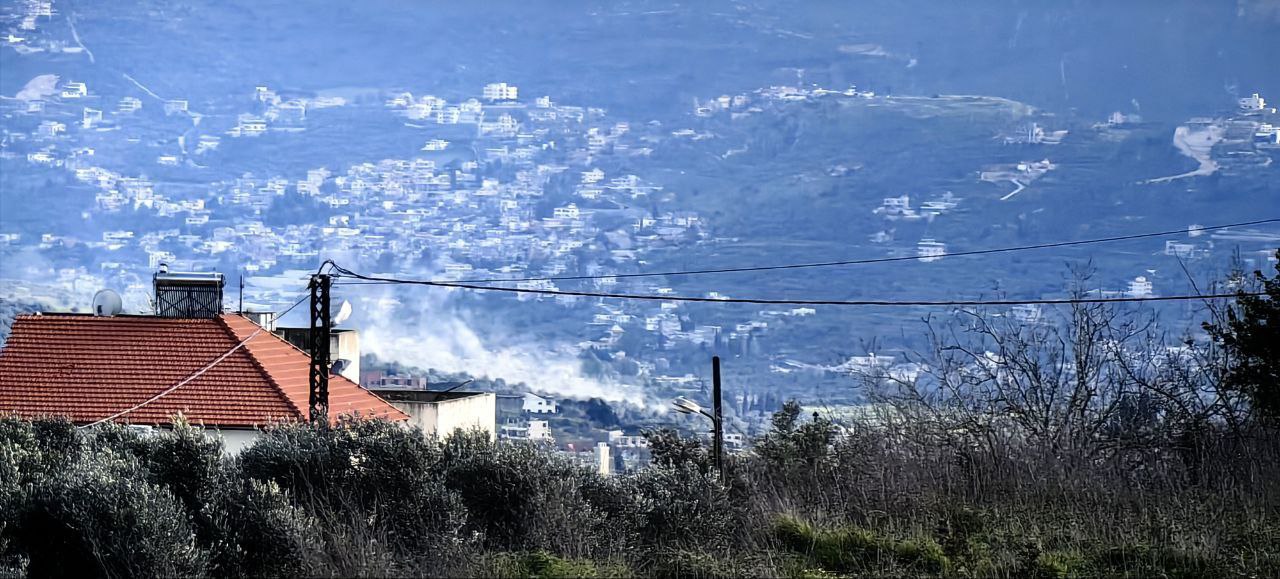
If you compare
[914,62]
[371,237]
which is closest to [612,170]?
[371,237]

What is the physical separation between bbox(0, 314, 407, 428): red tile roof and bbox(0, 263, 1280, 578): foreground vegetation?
37.8ft

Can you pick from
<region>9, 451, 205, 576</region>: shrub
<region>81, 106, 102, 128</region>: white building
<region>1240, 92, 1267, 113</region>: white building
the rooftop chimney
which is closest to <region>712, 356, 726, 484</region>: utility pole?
<region>9, 451, 205, 576</region>: shrub

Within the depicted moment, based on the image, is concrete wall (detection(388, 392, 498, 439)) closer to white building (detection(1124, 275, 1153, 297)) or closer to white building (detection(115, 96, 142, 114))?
white building (detection(1124, 275, 1153, 297))

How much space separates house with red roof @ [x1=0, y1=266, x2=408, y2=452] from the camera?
25.8 metres

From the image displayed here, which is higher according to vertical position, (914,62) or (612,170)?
(914,62)

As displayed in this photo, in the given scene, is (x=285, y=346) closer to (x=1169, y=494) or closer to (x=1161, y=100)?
(x=1169, y=494)

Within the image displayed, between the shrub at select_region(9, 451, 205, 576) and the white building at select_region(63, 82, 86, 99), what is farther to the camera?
the white building at select_region(63, 82, 86, 99)

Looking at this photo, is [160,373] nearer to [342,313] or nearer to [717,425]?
[342,313]

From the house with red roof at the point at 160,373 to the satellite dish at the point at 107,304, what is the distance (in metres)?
1.04

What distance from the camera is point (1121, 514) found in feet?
33.2

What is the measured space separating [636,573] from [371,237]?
15933 cm

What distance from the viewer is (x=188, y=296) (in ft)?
105

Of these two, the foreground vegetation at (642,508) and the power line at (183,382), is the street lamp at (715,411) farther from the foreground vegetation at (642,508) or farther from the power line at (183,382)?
the power line at (183,382)

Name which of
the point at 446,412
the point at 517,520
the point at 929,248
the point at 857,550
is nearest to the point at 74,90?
the point at 929,248
